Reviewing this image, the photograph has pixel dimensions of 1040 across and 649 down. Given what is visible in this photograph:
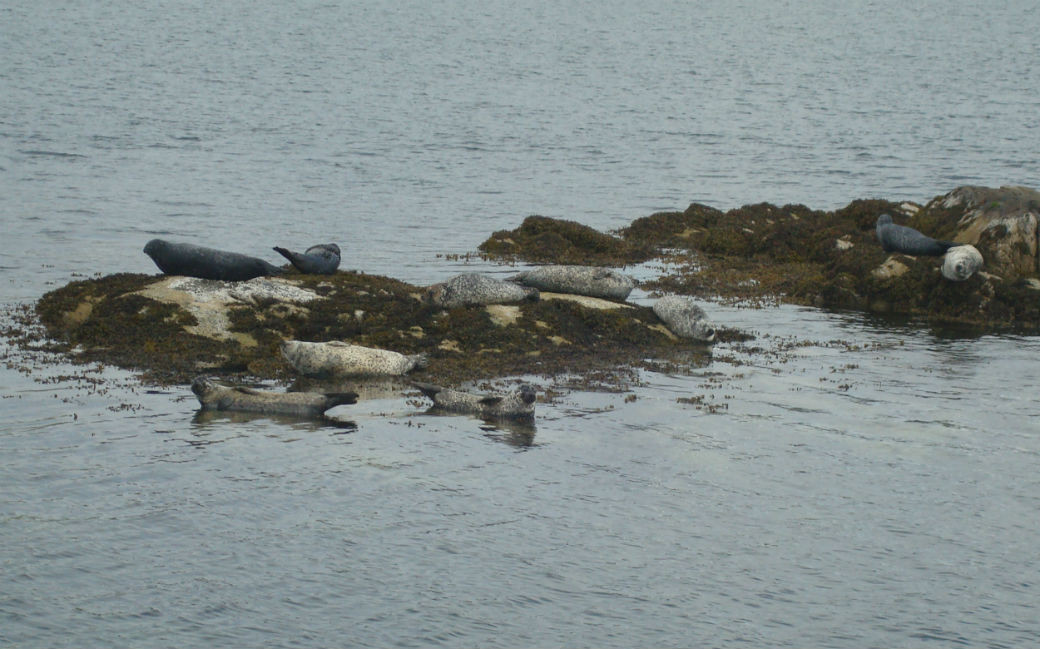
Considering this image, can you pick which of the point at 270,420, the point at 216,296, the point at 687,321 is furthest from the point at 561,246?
the point at 270,420

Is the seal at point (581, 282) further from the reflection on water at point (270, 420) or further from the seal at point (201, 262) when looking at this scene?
the reflection on water at point (270, 420)

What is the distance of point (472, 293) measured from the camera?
51.2 ft

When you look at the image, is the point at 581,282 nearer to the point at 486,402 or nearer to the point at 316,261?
the point at 316,261

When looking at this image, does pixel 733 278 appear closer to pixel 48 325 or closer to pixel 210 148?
pixel 48 325

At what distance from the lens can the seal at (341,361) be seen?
13.6 metres

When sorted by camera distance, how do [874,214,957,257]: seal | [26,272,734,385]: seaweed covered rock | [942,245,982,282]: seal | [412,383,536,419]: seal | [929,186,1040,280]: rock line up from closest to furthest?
[412,383,536,419]: seal, [26,272,734,385]: seaweed covered rock, [942,245,982,282]: seal, [874,214,957,257]: seal, [929,186,1040,280]: rock

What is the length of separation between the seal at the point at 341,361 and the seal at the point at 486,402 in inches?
47.4

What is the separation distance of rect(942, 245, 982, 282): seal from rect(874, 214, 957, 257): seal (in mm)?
618

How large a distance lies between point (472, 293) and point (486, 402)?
3.64 metres

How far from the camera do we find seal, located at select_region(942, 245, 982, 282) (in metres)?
18.5

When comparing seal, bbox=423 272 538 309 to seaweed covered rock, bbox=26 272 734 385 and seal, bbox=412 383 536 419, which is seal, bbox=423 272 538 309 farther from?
seal, bbox=412 383 536 419

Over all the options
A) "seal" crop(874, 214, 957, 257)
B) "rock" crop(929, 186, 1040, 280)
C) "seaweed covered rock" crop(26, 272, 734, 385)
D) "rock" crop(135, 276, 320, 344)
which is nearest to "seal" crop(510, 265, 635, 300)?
"seaweed covered rock" crop(26, 272, 734, 385)

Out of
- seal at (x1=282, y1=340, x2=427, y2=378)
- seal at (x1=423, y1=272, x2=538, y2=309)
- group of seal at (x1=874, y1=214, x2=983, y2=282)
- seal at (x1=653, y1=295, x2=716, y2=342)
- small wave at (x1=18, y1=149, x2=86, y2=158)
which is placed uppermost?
small wave at (x1=18, y1=149, x2=86, y2=158)

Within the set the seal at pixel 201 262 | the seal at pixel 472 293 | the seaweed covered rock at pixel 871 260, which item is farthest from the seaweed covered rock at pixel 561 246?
the seal at pixel 201 262
